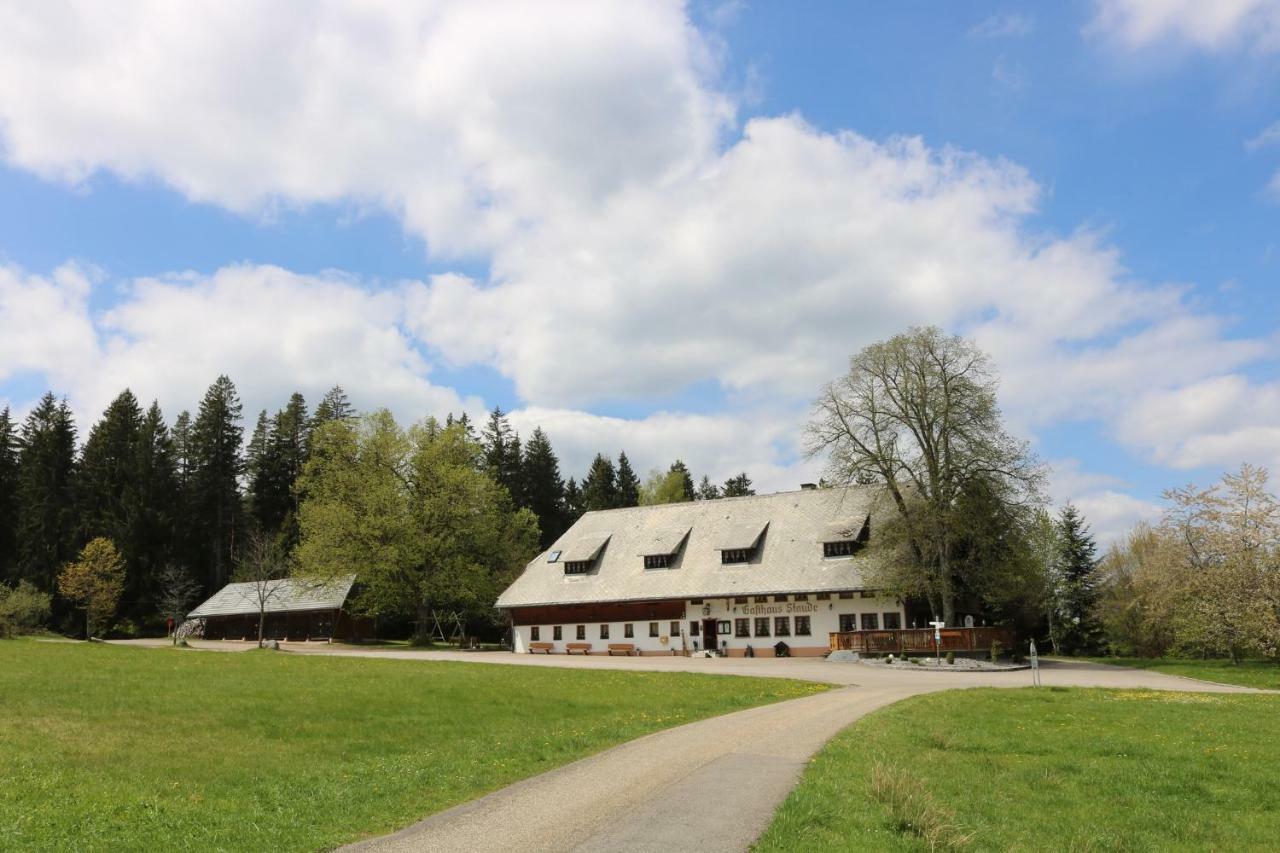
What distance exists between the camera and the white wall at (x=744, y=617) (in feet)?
159

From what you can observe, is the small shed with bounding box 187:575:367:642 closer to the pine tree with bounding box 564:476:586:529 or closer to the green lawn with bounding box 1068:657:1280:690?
the pine tree with bounding box 564:476:586:529

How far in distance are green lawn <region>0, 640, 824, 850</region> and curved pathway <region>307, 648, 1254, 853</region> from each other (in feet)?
2.80

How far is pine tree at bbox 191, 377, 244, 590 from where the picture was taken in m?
83.1

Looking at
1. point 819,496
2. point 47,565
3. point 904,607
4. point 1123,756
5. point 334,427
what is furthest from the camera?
point 47,565

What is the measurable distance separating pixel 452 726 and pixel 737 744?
22.1ft

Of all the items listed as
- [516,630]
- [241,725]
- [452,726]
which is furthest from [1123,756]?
[516,630]

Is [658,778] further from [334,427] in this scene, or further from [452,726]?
[334,427]

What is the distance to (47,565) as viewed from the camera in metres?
72.6

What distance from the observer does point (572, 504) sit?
108m

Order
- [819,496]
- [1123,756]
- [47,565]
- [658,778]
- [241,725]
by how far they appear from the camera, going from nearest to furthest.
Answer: [658,778], [1123,756], [241,725], [819,496], [47,565]

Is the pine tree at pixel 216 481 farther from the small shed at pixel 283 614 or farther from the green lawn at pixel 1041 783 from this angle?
the green lawn at pixel 1041 783

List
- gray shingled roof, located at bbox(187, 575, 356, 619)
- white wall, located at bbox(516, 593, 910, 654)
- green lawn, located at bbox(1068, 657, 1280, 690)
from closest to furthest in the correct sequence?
1. green lawn, located at bbox(1068, 657, 1280, 690)
2. white wall, located at bbox(516, 593, 910, 654)
3. gray shingled roof, located at bbox(187, 575, 356, 619)

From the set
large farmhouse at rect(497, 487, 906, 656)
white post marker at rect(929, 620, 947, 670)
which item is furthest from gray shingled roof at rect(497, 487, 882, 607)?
white post marker at rect(929, 620, 947, 670)

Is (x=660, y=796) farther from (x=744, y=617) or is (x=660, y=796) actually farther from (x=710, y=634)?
(x=710, y=634)
